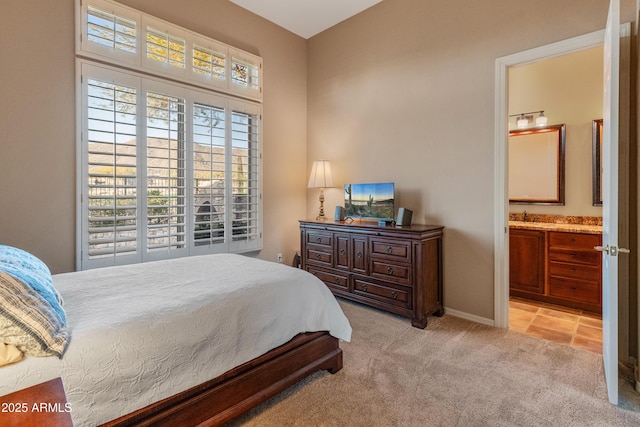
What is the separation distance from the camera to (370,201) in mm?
3621

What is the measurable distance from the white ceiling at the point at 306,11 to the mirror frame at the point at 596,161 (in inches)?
113

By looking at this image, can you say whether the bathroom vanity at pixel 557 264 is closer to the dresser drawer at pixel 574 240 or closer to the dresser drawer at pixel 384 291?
the dresser drawer at pixel 574 240

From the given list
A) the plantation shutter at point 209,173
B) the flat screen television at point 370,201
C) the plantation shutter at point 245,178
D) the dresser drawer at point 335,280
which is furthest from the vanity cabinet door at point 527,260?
the plantation shutter at point 209,173

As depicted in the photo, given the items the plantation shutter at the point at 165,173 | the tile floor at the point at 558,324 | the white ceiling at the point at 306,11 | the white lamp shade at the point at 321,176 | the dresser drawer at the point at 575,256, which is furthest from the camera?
the white lamp shade at the point at 321,176

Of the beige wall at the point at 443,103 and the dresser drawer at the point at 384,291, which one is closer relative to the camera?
the beige wall at the point at 443,103

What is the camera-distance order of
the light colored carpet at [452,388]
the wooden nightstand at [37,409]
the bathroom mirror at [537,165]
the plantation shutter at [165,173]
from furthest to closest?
the bathroom mirror at [537,165], the plantation shutter at [165,173], the light colored carpet at [452,388], the wooden nightstand at [37,409]

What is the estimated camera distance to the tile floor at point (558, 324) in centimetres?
271

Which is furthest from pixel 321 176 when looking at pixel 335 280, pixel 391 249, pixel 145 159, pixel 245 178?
pixel 145 159

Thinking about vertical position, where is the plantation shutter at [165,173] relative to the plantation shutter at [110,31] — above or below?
below

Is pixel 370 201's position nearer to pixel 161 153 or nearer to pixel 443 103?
pixel 443 103

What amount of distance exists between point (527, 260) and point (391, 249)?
183cm

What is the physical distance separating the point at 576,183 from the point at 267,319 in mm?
3995

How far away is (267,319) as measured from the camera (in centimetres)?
176

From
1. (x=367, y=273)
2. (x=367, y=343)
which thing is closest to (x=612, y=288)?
(x=367, y=343)
